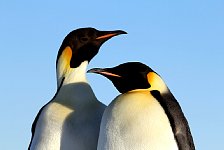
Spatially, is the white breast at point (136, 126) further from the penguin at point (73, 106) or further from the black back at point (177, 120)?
the penguin at point (73, 106)

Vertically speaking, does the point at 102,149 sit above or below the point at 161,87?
below

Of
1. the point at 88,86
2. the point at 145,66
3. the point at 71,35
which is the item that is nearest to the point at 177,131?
the point at 145,66

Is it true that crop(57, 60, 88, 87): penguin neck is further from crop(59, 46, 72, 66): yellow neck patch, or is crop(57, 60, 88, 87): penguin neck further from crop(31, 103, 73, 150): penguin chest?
crop(31, 103, 73, 150): penguin chest

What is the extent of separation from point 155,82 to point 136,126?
0.55m

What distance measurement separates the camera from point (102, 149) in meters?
5.93

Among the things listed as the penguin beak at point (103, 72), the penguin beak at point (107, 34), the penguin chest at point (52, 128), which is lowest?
the penguin chest at point (52, 128)

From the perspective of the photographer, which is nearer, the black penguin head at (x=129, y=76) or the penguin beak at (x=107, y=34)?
the black penguin head at (x=129, y=76)

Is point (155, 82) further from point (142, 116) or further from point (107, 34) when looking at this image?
point (107, 34)

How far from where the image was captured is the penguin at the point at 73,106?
6359 millimetres

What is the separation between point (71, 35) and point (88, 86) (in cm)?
57

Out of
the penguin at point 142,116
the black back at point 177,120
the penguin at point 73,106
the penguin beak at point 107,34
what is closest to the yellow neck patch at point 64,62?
the penguin at point 73,106

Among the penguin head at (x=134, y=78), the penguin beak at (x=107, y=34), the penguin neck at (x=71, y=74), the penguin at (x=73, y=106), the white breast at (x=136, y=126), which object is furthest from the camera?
the penguin beak at (x=107, y=34)

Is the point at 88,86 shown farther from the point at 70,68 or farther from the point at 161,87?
the point at 161,87

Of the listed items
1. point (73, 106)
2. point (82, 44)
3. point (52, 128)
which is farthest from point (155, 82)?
point (52, 128)
